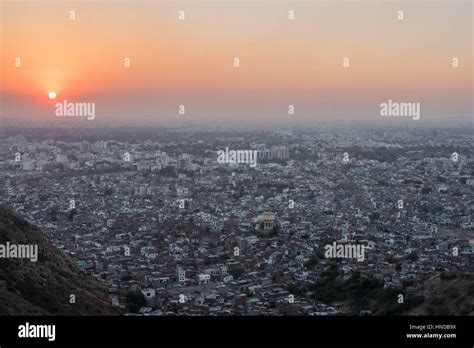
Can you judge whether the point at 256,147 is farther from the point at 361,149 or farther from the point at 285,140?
the point at 361,149

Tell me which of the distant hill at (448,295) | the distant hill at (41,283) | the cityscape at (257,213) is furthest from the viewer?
the cityscape at (257,213)
